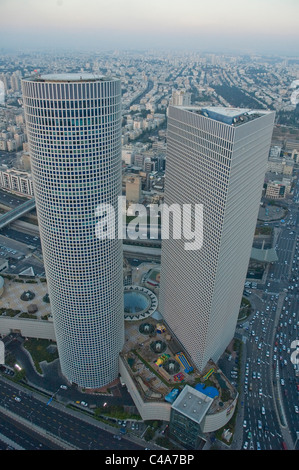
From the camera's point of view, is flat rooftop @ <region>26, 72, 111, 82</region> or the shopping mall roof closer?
A: flat rooftop @ <region>26, 72, 111, 82</region>

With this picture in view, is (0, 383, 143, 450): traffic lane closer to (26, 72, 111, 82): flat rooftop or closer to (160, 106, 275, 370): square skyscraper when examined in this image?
(160, 106, 275, 370): square skyscraper

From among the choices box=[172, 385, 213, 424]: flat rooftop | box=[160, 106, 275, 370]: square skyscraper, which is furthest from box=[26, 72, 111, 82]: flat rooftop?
box=[172, 385, 213, 424]: flat rooftop

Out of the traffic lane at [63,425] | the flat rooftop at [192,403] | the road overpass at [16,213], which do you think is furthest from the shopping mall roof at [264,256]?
the road overpass at [16,213]

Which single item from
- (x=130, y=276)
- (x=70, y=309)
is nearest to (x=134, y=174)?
(x=130, y=276)

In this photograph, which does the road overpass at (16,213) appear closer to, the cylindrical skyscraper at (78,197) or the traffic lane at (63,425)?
the traffic lane at (63,425)

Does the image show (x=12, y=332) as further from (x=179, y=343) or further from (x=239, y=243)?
(x=239, y=243)

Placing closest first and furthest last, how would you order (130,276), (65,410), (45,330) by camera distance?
1. (65,410)
2. (45,330)
3. (130,276)
